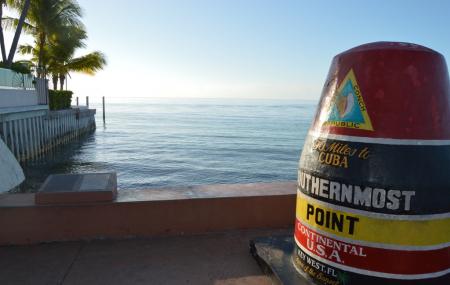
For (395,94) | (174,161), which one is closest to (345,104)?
(395,94)

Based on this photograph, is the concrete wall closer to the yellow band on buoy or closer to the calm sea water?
the calm sea water

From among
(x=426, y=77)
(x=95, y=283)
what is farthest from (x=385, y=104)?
(x=95, y=283)

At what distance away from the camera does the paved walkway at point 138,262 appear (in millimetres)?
3273

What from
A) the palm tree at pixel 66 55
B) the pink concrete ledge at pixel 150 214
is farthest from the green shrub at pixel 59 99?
the pink concrete ledge at pixel 150 214

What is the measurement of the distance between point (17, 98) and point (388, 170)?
2235 cm

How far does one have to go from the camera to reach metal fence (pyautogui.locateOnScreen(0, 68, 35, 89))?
18.5 meters

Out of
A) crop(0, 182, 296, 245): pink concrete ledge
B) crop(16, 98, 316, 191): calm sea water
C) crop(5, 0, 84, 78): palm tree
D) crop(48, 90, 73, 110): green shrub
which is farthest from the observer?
crop(5, 0, 84, 78): palm tree

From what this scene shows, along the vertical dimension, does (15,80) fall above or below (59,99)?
above

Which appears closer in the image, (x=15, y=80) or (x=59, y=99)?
(x=15, y=80)

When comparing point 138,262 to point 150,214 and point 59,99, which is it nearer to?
point 150,214

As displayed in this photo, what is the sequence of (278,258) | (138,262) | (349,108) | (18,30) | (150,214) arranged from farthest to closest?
(18,30), (150,214), (138,262), (278,258), (349,108)

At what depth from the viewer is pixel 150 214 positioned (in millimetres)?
4090

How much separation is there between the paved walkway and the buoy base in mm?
122

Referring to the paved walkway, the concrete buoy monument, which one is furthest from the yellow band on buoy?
the concrete buoy monument
